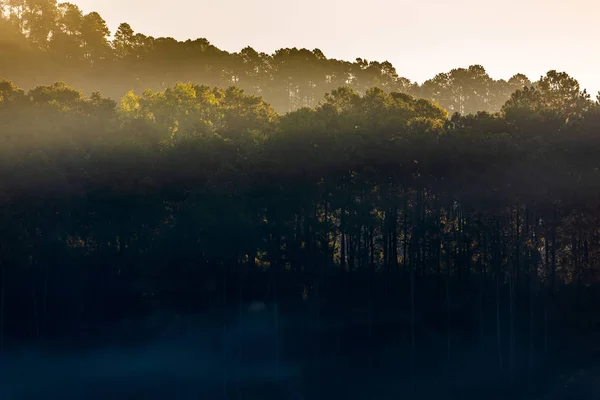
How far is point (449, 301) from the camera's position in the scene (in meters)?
64.1

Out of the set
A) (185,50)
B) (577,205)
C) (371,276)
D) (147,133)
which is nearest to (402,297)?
(371,276)

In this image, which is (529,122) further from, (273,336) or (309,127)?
(273,336)

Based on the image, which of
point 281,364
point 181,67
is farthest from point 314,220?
point 181,67

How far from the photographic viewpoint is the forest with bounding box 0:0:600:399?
61.3 meters

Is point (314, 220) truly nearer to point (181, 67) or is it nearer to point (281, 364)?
point (281, 364)

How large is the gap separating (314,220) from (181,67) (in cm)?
8535

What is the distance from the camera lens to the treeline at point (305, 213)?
202 ft

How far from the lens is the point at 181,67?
143125mm

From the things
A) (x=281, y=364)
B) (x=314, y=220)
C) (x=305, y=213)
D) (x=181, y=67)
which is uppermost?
(x=181, y=67)

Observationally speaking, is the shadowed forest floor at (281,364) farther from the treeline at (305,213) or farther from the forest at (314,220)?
the treeline at (305,213)

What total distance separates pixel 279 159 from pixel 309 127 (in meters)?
4.02

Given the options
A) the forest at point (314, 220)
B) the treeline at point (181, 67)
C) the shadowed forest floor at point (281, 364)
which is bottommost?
the shadowed forest floor at point (281, 364)

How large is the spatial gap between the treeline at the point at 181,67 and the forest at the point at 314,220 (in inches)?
2672

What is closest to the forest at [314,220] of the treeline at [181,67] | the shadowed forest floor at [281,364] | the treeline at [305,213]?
the treeline at [305,213]
